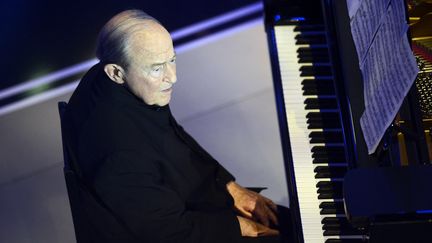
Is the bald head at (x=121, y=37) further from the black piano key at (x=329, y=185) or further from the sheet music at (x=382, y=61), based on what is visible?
the sheet music at (x=382, y=61)

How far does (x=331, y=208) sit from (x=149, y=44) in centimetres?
133

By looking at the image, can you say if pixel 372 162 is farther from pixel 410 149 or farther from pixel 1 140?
pixel 1 140

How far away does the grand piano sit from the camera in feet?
9.59

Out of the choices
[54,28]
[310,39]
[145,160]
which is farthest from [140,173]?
[54,28]

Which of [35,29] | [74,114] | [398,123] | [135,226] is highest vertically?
[35,29]

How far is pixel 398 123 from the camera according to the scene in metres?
2.94

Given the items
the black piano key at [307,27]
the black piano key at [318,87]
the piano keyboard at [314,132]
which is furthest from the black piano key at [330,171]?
the black piano key at [307,27]

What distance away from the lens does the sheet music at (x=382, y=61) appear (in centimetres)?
259

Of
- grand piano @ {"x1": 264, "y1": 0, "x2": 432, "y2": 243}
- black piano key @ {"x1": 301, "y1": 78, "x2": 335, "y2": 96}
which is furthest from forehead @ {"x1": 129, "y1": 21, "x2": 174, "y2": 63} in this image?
black piano key @ {"x1": 301, "y1": 78, "x2": 335, "y2": 96}

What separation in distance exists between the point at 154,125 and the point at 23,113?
3.48 ft

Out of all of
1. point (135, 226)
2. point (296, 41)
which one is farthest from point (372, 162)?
point (135, 226)

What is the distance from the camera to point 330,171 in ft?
11.4

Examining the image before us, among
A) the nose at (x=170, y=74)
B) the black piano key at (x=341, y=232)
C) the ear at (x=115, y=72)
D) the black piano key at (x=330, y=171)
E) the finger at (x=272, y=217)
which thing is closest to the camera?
the black piano key at (x=341, y=232)

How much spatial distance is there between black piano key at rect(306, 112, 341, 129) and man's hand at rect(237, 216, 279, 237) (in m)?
0.56
